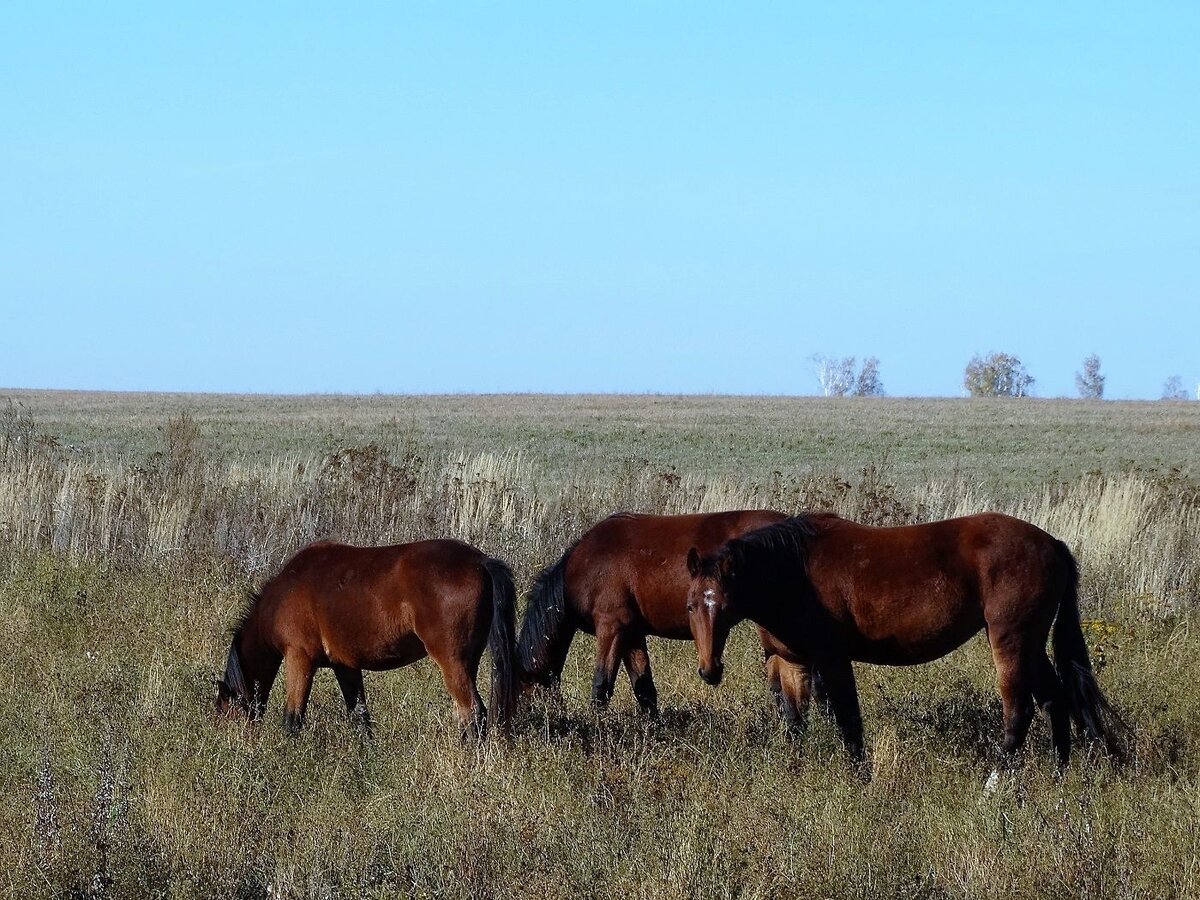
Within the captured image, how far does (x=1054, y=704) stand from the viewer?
23.8 ft

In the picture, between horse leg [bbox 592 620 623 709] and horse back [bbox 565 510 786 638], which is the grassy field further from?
horse back [bbox 565 510 786 638]

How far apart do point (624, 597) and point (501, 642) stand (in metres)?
1.36

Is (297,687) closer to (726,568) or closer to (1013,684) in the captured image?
(726,568)

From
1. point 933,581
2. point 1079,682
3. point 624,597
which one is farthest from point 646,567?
point 1079,682

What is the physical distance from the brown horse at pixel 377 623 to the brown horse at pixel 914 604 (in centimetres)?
117

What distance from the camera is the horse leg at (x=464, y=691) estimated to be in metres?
6.95

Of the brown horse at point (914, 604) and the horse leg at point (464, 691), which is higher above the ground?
the brown horse at point (914, 604)

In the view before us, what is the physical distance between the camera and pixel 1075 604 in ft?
24.2

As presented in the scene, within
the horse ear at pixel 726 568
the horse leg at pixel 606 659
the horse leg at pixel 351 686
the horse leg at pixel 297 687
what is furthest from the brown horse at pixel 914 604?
the horse leg at pixel 297 687

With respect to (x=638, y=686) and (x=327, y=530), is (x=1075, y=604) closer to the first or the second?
(x=638, y=686)

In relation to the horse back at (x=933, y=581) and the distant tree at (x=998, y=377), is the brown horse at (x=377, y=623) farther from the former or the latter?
the distant tree at (x=998, y=377)

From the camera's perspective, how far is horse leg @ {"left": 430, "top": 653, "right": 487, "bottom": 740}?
6953mm

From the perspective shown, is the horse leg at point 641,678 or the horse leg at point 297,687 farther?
the horse leg at point 641,678

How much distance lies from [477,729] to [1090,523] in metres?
9.29
